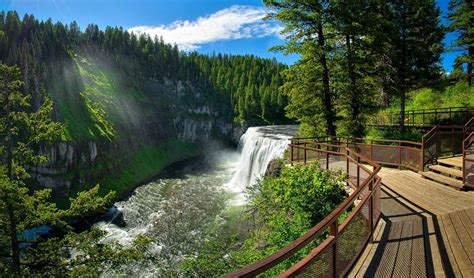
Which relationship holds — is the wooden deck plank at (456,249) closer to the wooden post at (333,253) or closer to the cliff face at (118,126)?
the wooden post at (333,253)

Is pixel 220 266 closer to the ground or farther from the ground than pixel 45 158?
closer to the ground

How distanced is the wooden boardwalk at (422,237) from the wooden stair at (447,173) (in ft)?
3.32

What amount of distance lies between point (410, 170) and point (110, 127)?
63461mm

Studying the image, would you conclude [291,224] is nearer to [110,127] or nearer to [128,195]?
[128,195]

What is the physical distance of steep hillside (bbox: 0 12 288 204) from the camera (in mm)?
50188

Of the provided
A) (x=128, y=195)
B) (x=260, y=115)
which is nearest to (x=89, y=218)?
(x=128, y=195)

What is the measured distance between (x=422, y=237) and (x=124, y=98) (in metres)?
97.5

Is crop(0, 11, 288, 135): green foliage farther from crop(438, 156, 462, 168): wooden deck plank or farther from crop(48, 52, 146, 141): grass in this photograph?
crop(438, 156, 462, 168): wooden deck plank

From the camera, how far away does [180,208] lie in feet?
108

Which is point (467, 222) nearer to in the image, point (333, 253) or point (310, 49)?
point (333, 253)

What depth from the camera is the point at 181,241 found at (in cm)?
2416

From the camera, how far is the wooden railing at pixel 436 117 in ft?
80.0

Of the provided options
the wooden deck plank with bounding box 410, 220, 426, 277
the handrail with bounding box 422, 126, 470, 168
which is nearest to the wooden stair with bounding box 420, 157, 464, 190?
the handrail with bounding box 422, 126, 470, 168

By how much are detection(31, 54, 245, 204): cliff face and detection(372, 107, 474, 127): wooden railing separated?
3531 centimetres
